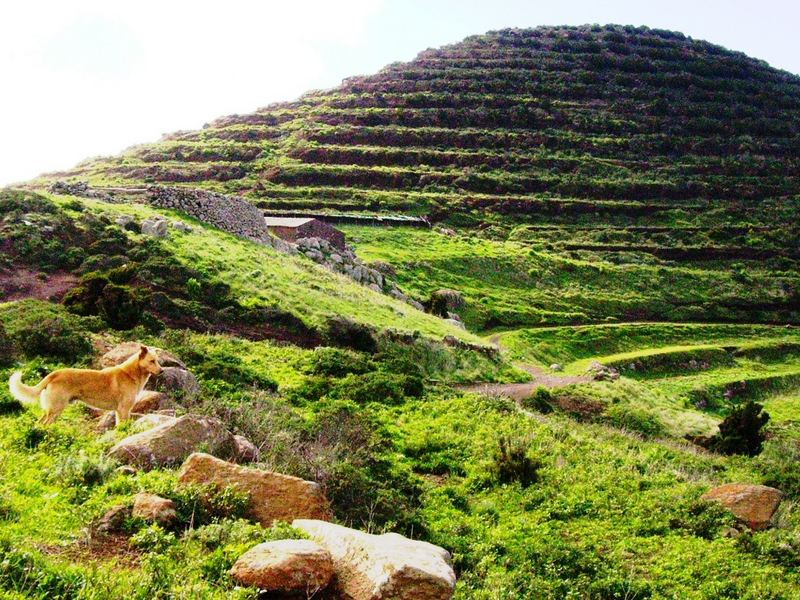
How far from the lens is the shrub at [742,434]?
76.8ft

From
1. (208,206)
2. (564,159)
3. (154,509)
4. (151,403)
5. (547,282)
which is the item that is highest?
(564,159)

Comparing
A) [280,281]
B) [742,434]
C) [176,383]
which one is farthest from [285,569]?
[280,281]

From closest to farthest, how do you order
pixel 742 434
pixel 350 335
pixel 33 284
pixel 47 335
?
1. pixel 47 335
2. pixel 33 284
3. pixel 742 434
4. pixel 350 335

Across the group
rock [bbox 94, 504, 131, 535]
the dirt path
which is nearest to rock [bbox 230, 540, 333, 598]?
rock [bbox 94, 504, 131, 535]

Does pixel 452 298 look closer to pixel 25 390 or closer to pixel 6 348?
pixel 6 348

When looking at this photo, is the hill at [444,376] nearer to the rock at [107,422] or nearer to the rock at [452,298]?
the rock at [107,422]

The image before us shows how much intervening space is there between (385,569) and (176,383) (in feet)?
28.2

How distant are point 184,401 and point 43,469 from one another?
4.56 m

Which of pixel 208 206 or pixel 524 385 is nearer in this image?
pixel 524 385

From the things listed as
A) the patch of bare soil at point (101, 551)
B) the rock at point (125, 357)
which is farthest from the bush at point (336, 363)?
the patch of bare soil at point (101, 551)

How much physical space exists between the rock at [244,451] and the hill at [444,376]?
556mm

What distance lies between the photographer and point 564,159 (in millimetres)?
98312

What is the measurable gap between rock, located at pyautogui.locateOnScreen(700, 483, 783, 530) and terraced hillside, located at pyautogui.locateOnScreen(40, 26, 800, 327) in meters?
37.6

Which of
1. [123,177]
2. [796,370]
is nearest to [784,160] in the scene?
[796,370]
